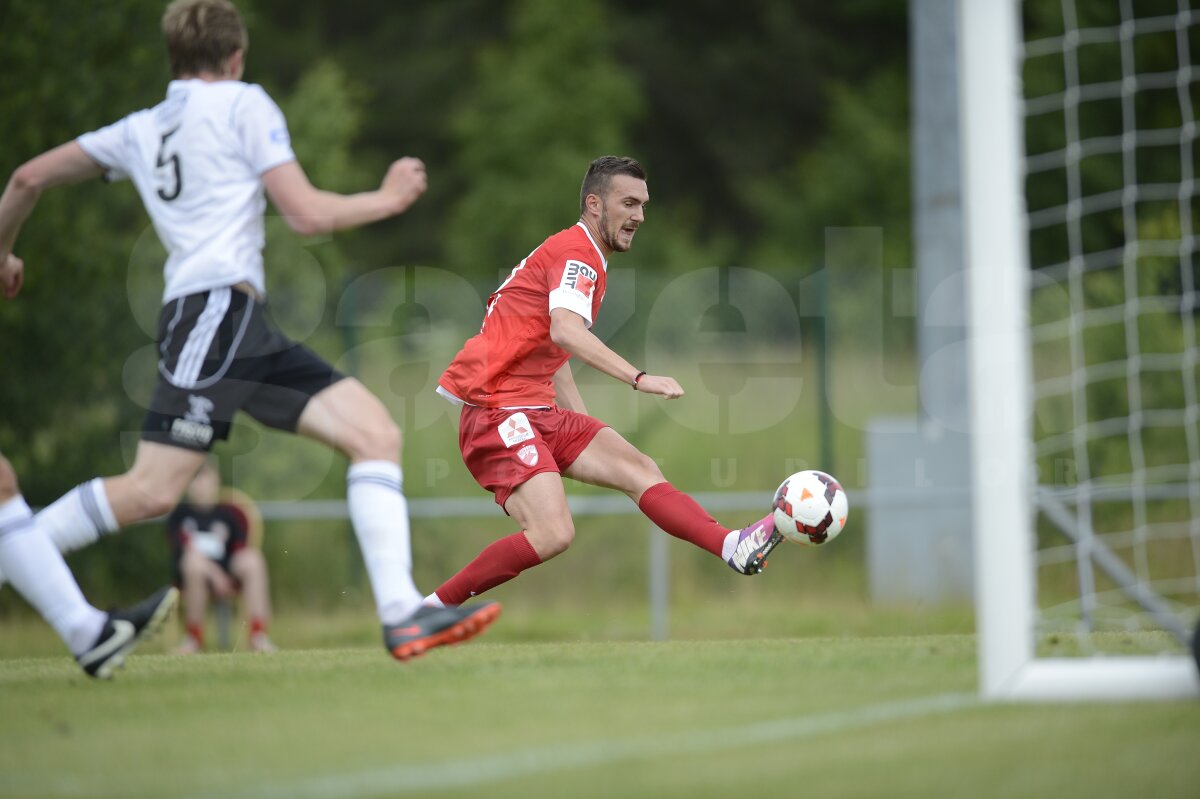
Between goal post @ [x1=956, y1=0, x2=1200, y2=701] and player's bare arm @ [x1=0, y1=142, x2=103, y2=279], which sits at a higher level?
player's bare arm @ [x1=0, y1=142, x2=103, y2=279]

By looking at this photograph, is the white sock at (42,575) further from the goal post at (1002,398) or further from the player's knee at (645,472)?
the goal post at (1002,398)

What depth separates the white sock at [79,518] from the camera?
16.2ft

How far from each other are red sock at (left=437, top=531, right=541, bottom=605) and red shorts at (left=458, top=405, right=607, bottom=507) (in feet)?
0.69

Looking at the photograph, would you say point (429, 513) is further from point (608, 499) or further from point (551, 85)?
point (551, 85)

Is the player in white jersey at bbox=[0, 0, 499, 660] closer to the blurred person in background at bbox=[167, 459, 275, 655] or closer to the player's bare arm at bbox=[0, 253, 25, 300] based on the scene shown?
the player's bare arm at bbox=[0, 253, 25, 300]

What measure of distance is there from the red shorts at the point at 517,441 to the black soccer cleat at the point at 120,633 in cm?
149

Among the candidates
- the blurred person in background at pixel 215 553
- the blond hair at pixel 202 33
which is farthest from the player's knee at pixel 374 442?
the blurred person in background at pixel 215 553

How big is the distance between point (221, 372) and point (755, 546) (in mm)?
2217

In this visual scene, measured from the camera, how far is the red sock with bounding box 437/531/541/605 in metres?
5.91

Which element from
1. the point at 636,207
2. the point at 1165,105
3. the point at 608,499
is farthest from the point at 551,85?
the point at 636,207

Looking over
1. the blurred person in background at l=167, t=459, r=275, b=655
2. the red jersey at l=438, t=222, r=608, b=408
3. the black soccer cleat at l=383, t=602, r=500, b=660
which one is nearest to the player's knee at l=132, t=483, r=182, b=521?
the black soccer cleat at l=383, t=602, r=500, b=660

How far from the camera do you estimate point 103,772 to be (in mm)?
3629

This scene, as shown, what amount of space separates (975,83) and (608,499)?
24.7ft

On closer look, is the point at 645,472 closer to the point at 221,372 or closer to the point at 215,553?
the point at 221,372
